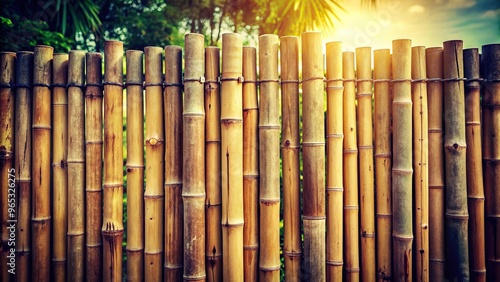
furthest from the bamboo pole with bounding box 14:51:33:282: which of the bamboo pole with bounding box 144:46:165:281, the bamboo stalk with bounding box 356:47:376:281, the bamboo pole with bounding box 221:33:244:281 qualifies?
the bamboo stalk with bounding box 356:47:376:281

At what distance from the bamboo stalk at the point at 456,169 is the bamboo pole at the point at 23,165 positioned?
3.03 m

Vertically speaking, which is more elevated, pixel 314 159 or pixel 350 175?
pixel 314 159

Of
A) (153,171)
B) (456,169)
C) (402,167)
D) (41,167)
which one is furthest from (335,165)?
(41,167)

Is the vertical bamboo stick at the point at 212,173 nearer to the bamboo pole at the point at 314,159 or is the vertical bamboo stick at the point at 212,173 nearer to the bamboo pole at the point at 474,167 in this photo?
the bamboo pole at the point at 314,159

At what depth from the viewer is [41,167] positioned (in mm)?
2652

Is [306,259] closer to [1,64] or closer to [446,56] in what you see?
[446,56]

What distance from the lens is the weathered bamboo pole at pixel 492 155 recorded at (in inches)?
103

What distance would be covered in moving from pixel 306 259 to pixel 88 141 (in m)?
1.76

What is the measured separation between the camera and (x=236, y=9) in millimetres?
9219

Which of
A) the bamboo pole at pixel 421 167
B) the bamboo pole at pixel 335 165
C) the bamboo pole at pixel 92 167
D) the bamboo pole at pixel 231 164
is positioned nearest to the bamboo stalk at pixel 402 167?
the bamboo pole at pixel 421 167

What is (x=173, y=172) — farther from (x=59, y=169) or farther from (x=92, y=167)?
(x=59, y=169)

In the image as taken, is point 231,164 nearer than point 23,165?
Yes

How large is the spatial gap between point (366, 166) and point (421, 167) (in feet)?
1.27

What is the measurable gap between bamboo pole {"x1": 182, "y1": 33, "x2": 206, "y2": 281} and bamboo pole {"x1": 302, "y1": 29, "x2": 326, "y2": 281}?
73 cm
